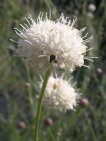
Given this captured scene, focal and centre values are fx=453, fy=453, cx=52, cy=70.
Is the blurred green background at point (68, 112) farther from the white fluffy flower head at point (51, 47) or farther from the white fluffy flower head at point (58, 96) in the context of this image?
the white fluffy flower head at point (51, 47)

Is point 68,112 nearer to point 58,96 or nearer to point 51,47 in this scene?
point 58,96

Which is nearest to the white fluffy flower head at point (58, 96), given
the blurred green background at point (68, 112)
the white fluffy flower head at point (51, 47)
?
the blurred green background at point (68, 112)

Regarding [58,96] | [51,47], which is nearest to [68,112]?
[58,96]

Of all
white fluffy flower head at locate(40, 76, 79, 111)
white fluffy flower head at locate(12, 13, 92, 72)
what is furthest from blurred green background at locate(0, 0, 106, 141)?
white fluffy flower head at locate(12, 13, 92, 72)

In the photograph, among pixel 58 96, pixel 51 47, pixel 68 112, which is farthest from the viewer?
pixel 68 112

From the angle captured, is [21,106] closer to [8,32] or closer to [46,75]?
[8,32]

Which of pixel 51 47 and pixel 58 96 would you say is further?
pixel 58 96
